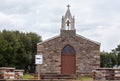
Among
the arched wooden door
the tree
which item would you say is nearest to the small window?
the arched wooden door

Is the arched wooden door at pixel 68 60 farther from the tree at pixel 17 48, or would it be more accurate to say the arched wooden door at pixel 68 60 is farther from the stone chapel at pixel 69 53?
the tree at pixel 17 48

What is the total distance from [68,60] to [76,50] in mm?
1363

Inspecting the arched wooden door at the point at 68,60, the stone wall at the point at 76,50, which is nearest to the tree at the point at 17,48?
the stone wall at the point at 76,50

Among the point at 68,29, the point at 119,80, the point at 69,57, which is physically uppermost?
Result: the point at 68,29

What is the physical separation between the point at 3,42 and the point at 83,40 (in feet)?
60.2

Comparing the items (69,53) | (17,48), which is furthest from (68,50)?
(17,48)

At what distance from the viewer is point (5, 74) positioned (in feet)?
56.6

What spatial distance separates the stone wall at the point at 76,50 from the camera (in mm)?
38875

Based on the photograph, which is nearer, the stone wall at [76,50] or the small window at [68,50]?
the stone wall at [76,50]

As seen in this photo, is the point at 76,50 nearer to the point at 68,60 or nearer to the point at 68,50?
the point at 68,50

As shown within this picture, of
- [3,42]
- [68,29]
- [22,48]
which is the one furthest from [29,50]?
[68,29]

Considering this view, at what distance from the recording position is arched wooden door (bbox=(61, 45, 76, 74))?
129 ft

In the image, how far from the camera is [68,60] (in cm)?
3947

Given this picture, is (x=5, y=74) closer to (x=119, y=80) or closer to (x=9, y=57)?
(x=119, y=80)
